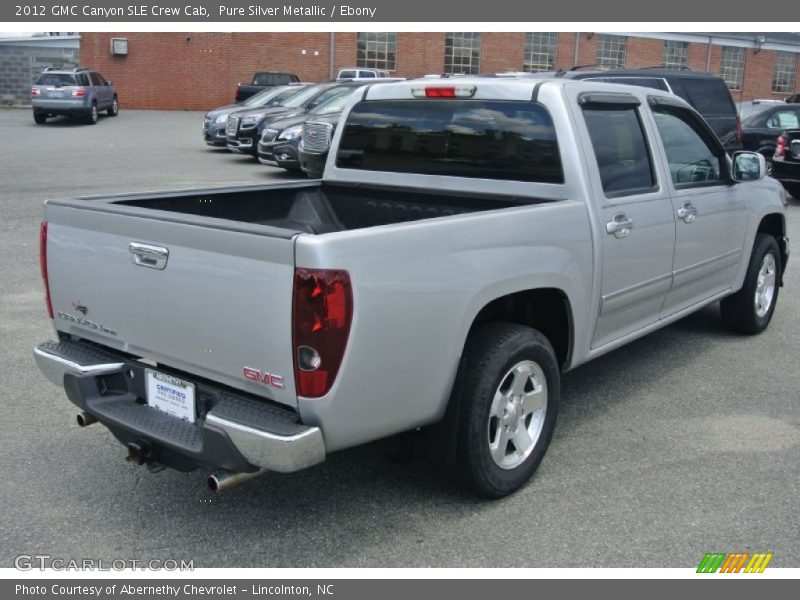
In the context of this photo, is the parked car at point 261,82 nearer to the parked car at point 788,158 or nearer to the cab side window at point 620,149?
the parked car at point 788,158

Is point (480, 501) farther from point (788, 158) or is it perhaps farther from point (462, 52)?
point (462, 52)

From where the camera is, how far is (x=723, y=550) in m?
3.74

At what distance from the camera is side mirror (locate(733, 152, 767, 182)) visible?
6016 millimetres

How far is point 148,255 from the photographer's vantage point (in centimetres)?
366

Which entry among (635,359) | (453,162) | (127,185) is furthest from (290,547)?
(127,185)

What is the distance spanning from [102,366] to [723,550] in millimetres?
2759

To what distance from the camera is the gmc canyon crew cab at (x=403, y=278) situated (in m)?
3.32

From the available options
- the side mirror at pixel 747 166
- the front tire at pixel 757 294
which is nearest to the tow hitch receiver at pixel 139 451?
the side mirror at pixel 747 166

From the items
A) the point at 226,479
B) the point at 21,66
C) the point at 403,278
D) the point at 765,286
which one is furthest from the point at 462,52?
the point at 226,479

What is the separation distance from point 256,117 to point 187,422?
15.7 m

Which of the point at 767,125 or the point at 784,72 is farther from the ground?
the point at 784,72

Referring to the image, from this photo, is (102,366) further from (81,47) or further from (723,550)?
(81,47)

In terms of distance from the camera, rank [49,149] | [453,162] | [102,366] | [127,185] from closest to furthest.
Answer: [102,366] < [453,162] < [127,185] < [49,149]

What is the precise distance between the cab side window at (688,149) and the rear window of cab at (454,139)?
3.53 feet
